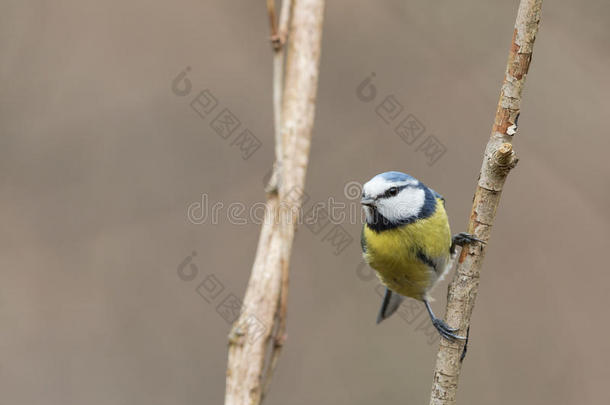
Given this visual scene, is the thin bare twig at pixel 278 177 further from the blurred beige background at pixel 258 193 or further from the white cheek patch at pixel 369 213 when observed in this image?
the blurred beige background at pixel 258 193

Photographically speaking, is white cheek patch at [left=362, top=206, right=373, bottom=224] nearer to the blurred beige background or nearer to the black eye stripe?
the black eye stripe

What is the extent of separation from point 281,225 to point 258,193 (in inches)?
52.8

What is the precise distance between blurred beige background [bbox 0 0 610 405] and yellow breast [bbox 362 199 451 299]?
0.93 m

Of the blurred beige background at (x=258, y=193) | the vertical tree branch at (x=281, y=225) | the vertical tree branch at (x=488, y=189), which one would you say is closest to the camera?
the vertical tree branch at (x=488, y=189)

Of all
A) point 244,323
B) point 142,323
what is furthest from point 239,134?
point 244,323

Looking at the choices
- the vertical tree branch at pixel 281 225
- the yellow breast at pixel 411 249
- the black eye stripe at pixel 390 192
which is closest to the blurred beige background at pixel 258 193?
the yellow breast at pixel 411 249

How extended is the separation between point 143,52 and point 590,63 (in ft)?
7.19

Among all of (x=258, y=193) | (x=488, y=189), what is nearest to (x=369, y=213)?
(x=488, y=189)

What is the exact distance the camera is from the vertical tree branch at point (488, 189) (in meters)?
1.31

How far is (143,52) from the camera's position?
313cm

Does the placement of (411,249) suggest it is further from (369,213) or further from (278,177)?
(278,177)

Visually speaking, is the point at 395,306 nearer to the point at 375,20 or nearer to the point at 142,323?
the point at 142,323

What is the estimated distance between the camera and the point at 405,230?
1866 millimetres

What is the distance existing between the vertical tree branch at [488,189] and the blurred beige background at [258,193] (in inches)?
54.2
